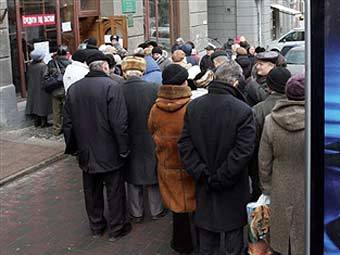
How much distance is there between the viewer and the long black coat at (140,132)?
5.84 meters


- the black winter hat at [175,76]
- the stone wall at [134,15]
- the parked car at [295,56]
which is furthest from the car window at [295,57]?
the black winter hat at [175,76]

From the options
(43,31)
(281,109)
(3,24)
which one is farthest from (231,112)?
(43,31)

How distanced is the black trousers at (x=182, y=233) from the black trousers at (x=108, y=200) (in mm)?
691

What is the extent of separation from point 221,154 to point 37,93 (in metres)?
6.91

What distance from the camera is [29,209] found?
6832mm

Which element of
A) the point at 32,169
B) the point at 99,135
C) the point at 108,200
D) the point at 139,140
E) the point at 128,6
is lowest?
the point at 32,169

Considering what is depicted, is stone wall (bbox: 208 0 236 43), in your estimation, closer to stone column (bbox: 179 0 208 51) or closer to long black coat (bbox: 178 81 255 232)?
stone column (bbox: 179 0 208 51)

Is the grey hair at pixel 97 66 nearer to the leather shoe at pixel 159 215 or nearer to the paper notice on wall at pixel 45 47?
the leather shoe at pixel 159 215

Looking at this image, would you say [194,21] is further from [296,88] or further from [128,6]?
[296,88]

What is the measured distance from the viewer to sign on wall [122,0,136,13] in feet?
48.4

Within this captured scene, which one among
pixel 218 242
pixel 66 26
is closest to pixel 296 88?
pixel 218 242

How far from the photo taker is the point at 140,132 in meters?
5.91

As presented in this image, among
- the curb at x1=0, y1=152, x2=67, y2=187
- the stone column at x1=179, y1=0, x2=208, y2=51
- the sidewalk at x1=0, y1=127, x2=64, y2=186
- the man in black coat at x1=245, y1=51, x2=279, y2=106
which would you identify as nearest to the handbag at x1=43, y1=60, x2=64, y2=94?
the sidewalk at x1=0, y1=127, x2=64, y2=186

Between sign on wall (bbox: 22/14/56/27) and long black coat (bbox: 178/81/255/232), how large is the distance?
8.21 metres
